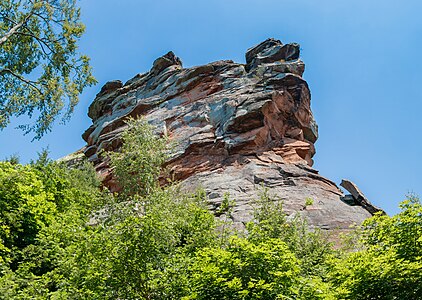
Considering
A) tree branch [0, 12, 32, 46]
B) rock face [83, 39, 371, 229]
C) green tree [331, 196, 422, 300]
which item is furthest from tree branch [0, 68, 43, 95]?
green tree [331, 196, 422, 300]

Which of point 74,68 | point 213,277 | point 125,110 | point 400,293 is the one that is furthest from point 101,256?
point 125,110

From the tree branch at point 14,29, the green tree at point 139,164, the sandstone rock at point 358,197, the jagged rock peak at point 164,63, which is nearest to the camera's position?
the tree branch at point 14,29

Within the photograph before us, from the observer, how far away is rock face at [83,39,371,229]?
27594mm

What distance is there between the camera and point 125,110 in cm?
4241

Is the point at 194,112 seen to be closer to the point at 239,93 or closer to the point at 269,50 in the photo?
the point at 239,93

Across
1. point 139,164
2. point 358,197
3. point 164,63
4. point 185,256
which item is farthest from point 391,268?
point 164,63

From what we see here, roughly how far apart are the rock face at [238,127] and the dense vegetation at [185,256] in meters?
5.27

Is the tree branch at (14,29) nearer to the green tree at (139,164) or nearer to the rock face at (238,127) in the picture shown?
the green tree at (139,164)

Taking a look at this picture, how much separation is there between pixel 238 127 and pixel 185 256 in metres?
19.1

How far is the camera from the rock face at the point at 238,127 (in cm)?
2759

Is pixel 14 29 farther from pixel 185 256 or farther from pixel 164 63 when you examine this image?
pixel 164 63

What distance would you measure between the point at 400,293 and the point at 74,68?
68.5ft

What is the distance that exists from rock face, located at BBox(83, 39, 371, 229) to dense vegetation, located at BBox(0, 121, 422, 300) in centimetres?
527

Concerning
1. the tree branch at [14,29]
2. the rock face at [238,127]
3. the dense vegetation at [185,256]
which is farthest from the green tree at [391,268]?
the tree branch at [14,29]
